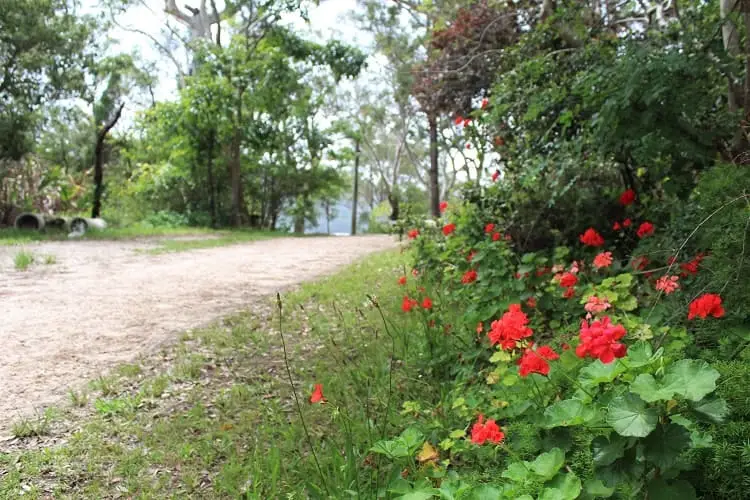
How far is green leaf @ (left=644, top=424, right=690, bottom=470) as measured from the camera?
3.32 ft

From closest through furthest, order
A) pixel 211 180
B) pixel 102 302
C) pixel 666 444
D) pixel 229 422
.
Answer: pixel 666 444 → pixel 229 422 → pixel 102 302 → pixel 211 180

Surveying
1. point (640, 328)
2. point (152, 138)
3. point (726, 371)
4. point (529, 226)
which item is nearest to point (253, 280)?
point (529, 226)

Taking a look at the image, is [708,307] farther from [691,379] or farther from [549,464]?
[549,464]

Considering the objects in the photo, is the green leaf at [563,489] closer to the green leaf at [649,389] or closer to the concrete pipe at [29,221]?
the green leaf at [649,389]

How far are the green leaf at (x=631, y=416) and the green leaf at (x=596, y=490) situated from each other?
16 centimetres

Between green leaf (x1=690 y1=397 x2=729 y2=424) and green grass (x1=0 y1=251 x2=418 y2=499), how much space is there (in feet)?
3.17

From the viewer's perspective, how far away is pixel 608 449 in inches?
42.9

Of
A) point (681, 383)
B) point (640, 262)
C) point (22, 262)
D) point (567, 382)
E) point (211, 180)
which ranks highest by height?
point (211, 180)

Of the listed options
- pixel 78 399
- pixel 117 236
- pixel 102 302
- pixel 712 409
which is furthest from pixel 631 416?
pixel 117 236

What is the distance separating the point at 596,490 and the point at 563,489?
8cm

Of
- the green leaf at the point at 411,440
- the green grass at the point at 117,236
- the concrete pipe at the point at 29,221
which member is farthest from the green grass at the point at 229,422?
the concrete pipe at the point at 29,221

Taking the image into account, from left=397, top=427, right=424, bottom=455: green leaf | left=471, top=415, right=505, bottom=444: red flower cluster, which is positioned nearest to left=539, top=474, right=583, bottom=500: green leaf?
left=471, top=415, right=505, bottom=444: red flower cluster

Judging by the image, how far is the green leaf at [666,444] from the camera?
3.32 feet

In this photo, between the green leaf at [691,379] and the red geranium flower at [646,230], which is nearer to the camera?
the green leaf at [691,379]
